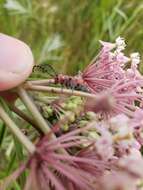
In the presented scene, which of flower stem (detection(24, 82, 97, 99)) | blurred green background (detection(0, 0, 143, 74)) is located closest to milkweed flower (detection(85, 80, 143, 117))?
flower stem (detection(24, 82, 97, 99))

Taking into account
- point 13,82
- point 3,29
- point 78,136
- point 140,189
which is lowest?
point 140,189

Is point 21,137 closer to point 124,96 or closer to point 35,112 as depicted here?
point 35,112

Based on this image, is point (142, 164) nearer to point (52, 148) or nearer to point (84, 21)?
point (52, 148)

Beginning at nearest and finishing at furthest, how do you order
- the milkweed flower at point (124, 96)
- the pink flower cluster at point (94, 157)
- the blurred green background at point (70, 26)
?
the pink flower cluster at point (94, 157)
the milkweed flower at point (124, 96)
the blurred green background at point (70, 26)

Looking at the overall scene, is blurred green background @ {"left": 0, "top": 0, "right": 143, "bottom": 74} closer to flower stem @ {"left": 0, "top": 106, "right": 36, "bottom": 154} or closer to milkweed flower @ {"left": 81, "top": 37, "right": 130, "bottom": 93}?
milkweed flower @ {"left": 81, "top": 37, "right": 130, "bottom": 93}

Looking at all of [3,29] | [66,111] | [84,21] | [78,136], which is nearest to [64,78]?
[66,111]

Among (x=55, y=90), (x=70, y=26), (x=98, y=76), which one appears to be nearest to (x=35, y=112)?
(x=55, y=90)

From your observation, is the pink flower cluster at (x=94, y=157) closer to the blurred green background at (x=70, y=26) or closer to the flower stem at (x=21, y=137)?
the flower stem at (x=21, y=137)

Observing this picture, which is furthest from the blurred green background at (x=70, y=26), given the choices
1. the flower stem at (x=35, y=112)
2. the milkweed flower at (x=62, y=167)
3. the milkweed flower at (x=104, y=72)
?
the milkweed flower at (x=62, y=167)

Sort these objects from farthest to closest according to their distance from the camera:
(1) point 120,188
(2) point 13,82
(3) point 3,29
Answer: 1. (3) point 3,29
2. (2) point 13,82
3. (1) point 120,188
